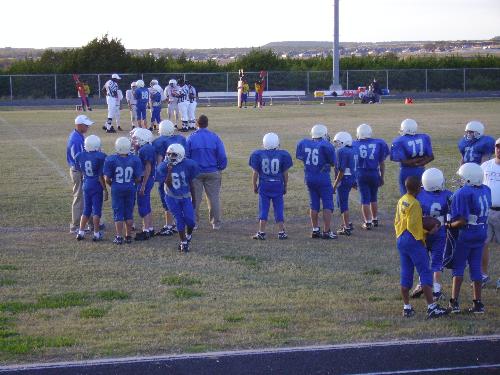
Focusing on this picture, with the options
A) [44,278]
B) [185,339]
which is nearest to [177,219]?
[44,278]

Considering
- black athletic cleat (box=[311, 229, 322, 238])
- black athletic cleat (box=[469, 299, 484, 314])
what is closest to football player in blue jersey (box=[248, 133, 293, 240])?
black athletic cleat (box=[311, 229, 322, 238])

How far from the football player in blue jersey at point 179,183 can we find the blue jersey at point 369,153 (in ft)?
8.85

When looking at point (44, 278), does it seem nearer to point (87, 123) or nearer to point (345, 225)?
point (87, 123)

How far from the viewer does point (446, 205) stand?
362 inches

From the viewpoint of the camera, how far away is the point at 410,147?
12711 millimetres

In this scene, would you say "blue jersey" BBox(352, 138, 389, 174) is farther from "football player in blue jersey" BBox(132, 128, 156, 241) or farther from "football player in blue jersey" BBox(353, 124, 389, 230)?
"football player in blue jersey" BBox(132, 128, 156, 241)

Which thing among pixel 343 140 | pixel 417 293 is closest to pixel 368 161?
pixel 343 140

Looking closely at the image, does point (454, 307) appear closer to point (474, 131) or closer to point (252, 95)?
point (474, 131)

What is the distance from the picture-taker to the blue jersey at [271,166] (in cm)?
1262

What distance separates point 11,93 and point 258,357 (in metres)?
44.8

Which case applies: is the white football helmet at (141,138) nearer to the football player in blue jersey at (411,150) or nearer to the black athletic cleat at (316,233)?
the black athletic cleat at (316,233)

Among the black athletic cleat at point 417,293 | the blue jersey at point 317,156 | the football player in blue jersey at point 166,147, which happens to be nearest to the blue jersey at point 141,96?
the football player in blue jersey at point 166,147

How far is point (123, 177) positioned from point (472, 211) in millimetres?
5287

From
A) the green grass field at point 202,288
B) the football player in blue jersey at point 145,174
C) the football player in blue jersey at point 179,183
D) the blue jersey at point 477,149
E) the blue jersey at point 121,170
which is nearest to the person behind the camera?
the green grass field at point 202,288
